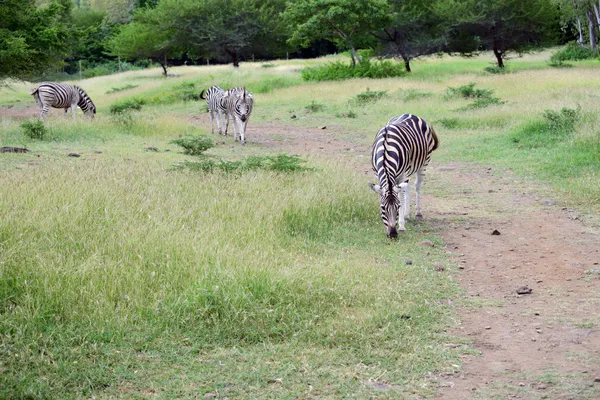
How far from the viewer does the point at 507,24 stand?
43094 millimetres

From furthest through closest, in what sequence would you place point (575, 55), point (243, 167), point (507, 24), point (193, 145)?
point (575, 55) → point (507, 24) → point (193, 145) → point (243, 167)

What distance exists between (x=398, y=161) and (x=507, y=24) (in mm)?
37254

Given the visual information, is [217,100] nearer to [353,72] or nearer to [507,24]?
[353,72]

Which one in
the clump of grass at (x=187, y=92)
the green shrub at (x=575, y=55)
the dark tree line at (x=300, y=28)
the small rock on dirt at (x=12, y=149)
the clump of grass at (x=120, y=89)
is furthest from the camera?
the green shrub at (x=575, y=55)

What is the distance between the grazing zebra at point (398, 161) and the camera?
892cm

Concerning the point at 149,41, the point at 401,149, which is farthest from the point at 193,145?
the point at 149,41

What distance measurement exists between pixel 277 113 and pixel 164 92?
11762mm

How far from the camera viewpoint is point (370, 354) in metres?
5.42

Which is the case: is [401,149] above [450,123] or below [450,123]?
above

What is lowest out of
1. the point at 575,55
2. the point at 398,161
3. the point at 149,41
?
the point at 398,161

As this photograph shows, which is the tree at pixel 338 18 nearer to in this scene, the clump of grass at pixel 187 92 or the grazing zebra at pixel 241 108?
the clump of grass at pixel 187 92

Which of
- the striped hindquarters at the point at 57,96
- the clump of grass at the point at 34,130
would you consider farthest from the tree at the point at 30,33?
the clump of grass at the point at 34,130

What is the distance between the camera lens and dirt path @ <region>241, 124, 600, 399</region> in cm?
499

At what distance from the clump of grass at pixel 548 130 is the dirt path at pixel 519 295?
3401mm
